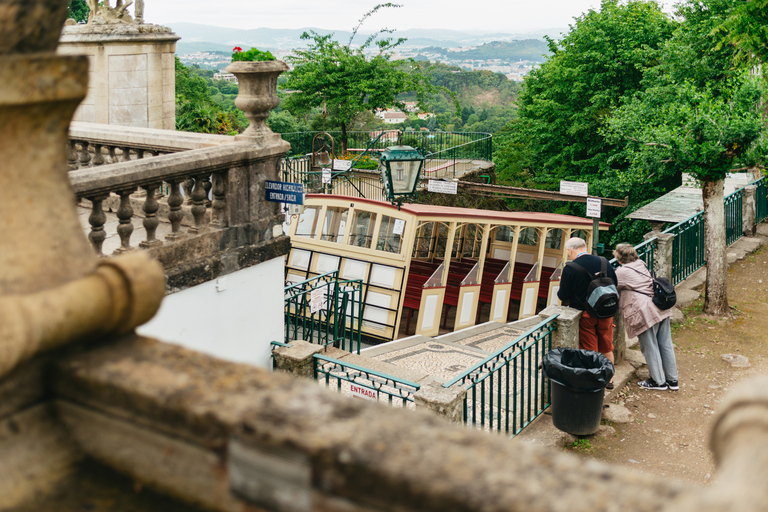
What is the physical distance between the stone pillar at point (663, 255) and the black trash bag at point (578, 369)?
4068 mm

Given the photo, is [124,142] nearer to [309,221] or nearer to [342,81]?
[309,221]

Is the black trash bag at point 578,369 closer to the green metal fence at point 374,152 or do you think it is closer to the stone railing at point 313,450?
the stone railing at point 313,450

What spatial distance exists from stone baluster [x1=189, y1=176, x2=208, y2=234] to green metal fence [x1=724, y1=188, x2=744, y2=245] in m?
10.9

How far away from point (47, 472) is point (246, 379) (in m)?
0.55

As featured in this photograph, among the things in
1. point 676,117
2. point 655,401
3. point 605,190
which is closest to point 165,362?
point 655,401

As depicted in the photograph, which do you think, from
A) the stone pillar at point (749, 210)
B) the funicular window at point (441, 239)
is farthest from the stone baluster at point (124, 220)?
the stone pillar at point (749, 210)

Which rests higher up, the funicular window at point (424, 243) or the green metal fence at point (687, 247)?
the green metal fence at point (687, 247)

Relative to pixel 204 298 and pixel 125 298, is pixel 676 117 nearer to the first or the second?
pixel 204 298

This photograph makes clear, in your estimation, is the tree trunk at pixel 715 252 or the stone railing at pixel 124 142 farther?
the tree trunk at pixel 715 252

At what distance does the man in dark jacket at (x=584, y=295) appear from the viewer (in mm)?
7320

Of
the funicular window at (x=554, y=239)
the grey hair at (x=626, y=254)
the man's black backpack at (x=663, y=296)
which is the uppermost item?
the grey hair at (x=626, y=254)

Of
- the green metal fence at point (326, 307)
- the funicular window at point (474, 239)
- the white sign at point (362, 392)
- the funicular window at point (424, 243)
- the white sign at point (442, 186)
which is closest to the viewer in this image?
the white sign at point (362, 392)

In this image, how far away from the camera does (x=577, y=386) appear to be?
650 cm

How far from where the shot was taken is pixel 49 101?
1.59m
